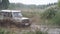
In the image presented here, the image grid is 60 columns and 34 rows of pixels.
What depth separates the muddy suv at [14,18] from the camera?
372cm

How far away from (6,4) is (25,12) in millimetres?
658

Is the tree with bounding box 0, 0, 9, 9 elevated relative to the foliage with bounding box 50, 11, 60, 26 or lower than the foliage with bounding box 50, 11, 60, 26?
elevated

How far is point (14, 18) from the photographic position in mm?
3734

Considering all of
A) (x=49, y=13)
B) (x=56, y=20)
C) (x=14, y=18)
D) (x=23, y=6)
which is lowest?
(x=56, y=20)

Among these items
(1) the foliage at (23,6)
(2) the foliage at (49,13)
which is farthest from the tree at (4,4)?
(2) the foliage at (49,13)

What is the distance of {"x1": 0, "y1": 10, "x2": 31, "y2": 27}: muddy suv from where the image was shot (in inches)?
147

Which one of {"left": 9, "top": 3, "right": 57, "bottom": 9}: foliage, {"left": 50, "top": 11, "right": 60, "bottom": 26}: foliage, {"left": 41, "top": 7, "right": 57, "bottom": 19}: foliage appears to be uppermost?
{"left": 9, "top": 3, "right": 57, "bottom": 9}: foliage

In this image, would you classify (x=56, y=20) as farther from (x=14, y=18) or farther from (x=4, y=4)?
(x=4, y=4)

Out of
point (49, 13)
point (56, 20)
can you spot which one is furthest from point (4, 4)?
point (56, 20)

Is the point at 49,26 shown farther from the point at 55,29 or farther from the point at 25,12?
the point at 25,12

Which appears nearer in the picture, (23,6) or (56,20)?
(56,20)

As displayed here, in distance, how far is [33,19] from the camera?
12.2ft

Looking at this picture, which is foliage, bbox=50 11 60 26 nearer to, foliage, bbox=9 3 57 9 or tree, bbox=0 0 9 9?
foliage, bbox=9 3 57 9

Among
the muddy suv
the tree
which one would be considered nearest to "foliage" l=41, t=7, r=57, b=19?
the muddy suv
